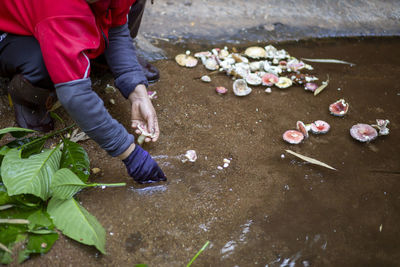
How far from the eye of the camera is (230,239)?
1464 mm

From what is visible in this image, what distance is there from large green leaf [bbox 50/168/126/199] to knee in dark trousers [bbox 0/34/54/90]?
1.68ft

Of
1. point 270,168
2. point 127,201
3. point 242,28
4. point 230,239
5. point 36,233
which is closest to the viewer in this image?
point 36,233

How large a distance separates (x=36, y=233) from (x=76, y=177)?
0.26 meters

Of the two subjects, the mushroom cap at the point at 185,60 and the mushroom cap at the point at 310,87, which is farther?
the mushroom cap at the point at 185,60

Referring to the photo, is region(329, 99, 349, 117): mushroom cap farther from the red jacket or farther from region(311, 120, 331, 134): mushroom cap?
the red jacket

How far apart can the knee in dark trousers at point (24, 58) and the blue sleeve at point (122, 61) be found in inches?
13.2

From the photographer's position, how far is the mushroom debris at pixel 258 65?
7.73 ft

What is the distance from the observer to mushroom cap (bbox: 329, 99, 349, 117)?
211 cm

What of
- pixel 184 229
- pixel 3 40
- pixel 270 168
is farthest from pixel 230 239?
pixel 3 40

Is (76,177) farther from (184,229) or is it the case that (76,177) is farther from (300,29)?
(300,29)

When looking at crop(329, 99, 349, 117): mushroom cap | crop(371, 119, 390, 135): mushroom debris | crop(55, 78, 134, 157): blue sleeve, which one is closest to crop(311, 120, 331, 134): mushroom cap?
crop(329, 99, 349, 117): mushroom cap

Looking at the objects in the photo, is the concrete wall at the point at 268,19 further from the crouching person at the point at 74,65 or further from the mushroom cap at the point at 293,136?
the mushroom cap at the point at 293,136

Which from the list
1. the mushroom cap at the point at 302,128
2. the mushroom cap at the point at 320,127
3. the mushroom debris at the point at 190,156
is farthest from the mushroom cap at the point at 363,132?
the mushroom debris at the point at 190,156

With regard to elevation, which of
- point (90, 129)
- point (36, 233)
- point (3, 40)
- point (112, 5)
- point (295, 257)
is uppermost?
point (112, 5)
